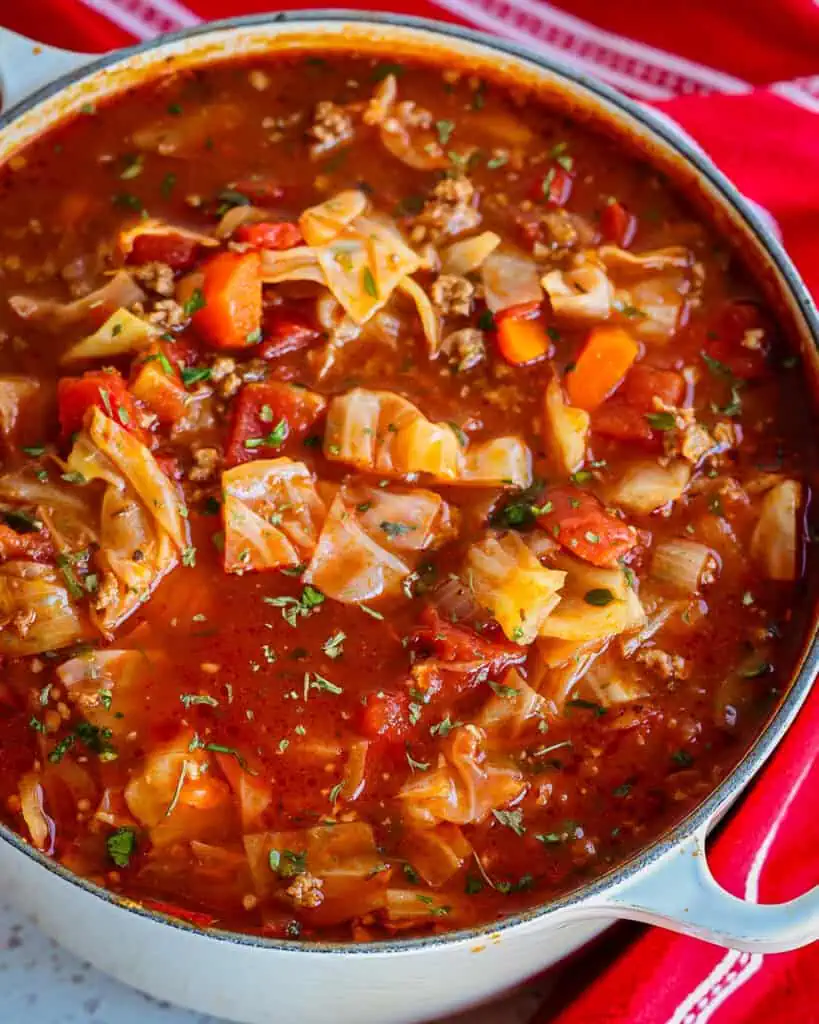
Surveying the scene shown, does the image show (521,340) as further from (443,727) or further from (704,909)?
(704,909)

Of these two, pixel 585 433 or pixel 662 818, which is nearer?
pixel 662 818

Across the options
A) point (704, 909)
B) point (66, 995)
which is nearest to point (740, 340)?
point (704, 909)

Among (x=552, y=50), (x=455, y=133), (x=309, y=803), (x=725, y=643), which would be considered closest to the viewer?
(x=309, y=803)

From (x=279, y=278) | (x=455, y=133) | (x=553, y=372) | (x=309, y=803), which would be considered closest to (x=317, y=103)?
(x=455, y=133)

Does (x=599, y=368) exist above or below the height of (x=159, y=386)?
above

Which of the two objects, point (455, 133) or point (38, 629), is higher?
point (455, 133)

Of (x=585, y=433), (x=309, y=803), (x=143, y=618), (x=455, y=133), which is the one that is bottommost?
(x=309, y=803)

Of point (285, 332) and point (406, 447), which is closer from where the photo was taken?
point (406, 447)

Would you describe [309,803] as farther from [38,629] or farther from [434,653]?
[38,629]
